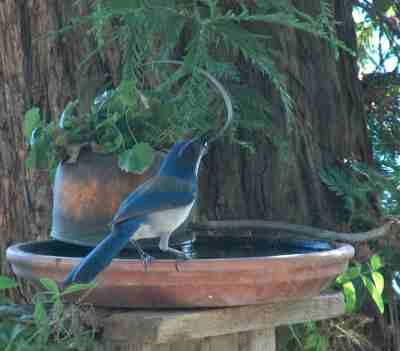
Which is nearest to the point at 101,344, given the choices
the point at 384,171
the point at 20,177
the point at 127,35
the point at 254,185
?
the point at 127,35

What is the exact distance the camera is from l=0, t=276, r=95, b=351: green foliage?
1812 millimetres

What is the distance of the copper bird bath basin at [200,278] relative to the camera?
1.77 m

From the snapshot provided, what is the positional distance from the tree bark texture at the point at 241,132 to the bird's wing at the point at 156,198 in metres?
0.93

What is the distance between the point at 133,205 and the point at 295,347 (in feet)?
3.68

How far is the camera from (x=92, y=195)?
6.92 feet

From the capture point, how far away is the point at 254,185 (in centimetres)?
294

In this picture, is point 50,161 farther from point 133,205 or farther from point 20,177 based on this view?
point 20,177

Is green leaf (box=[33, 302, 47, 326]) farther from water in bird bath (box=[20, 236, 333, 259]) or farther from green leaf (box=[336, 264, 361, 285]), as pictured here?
green leaf (box=[336, 264, 361, 285])

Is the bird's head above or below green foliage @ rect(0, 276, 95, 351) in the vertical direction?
above

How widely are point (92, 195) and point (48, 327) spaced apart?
39 centimetres

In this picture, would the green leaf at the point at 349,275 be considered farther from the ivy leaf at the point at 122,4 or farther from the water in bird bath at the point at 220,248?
the ivy leaf at the point at 122,4

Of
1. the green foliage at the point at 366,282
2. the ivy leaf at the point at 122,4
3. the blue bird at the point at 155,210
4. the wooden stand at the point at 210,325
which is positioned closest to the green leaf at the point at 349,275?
the green foliage at the point at 366,282

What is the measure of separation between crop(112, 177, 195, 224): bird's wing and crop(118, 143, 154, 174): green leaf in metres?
0.07

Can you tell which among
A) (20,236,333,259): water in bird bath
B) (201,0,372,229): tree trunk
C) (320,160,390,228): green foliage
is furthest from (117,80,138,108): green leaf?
(320,160,390,228): green foliage
